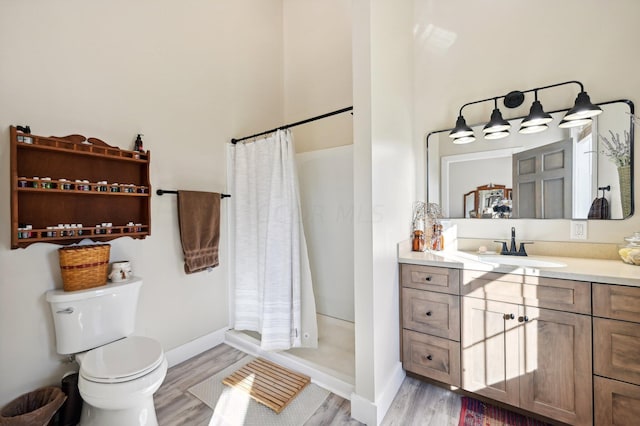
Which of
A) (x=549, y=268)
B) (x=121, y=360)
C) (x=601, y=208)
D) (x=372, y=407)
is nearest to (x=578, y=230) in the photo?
(x=601, y=208)

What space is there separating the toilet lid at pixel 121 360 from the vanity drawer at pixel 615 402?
2180 millimetres

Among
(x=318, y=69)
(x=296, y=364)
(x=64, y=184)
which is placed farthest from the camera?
(x=318, y=69)

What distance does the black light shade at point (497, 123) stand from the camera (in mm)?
1795

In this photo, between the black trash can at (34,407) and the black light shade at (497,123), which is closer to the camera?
the black trash can at (34,407)

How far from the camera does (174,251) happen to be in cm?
206

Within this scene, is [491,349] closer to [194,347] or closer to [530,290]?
[530,290]

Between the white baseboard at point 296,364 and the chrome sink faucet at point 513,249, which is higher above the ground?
the chrome sink faucet at point 513,249

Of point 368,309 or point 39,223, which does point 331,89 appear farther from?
point 39,223

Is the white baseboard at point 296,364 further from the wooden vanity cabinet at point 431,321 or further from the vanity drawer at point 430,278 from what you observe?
the vanity drawer at point 430,278

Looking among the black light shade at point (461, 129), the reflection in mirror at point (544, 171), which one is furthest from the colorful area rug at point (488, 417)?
the black light shade at point (461, 129)

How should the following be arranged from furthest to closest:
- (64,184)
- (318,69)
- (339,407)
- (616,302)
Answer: (318,69) → (339,407) → (64,184) → (616,302)

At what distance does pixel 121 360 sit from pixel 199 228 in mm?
997

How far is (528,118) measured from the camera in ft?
5.58

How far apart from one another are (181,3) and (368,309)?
2654 millimetres
